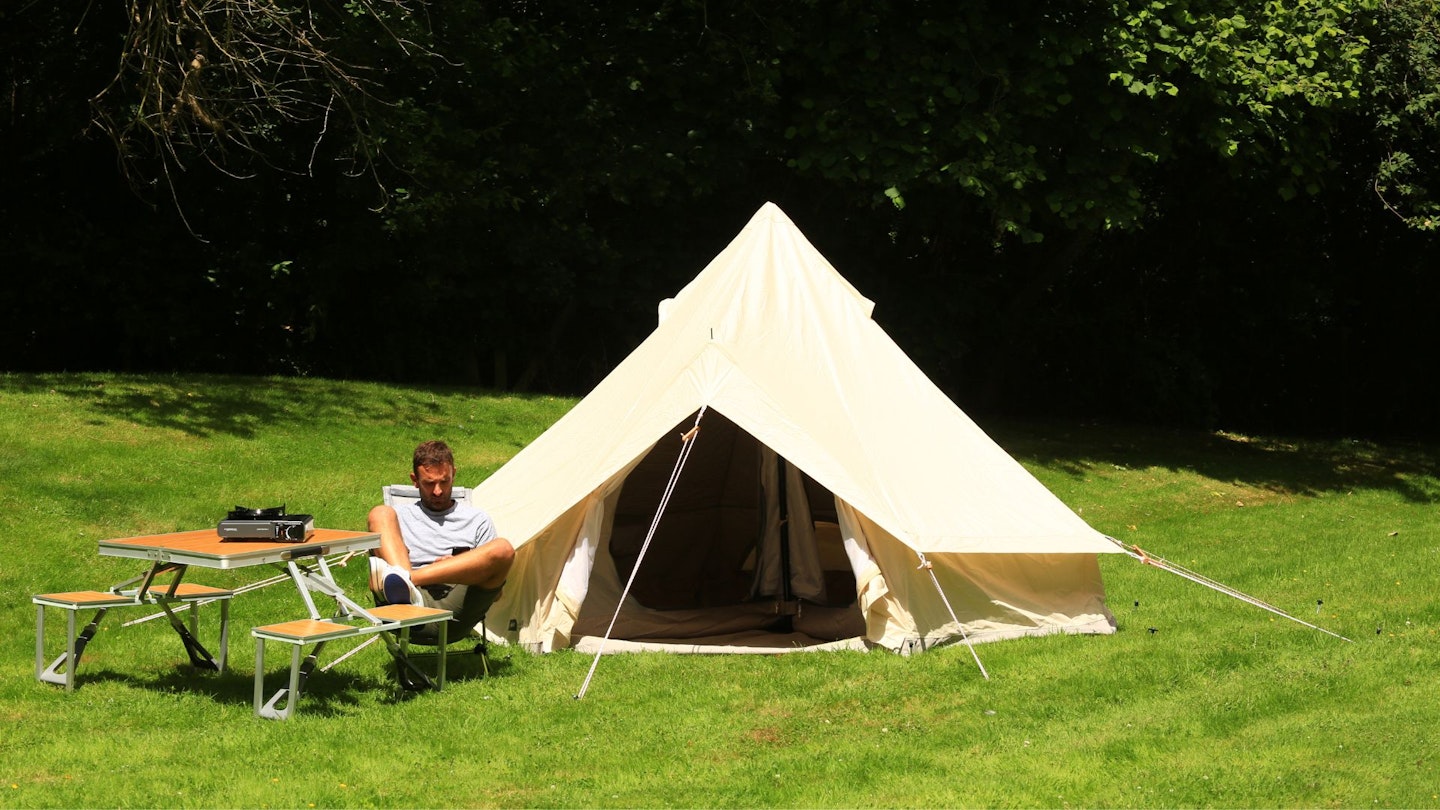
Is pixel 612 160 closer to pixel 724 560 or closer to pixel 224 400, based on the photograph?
pixel 224 400

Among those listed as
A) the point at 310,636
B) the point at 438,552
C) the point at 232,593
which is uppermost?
the point at 438,552

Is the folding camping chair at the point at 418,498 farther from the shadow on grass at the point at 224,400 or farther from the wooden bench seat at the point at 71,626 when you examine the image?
the shadow on grass at the point at 224,400

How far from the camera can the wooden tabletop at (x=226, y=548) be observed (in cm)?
586

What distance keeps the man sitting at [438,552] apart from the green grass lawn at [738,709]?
0.41 metres

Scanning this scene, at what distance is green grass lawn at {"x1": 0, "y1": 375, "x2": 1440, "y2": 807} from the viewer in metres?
5.19

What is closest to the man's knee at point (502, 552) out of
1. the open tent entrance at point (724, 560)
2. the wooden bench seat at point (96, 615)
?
the open tent entrance at point (724, 560)

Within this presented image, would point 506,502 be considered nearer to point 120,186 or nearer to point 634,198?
point 634,198

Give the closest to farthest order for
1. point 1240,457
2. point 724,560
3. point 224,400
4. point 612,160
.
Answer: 1. point 724,560
2. point 224,400
3. point 612,160
4. point 1240,457

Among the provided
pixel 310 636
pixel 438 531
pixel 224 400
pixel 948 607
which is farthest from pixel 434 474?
pixel 224 400

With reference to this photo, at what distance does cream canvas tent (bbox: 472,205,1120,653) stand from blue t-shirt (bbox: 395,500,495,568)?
18.8 inches

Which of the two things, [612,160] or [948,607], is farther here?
[612,160]

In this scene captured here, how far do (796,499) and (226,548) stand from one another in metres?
3.42

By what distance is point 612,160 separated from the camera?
15.3m

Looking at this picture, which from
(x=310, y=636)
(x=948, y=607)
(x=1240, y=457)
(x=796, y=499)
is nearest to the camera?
(x=310, y=636)
